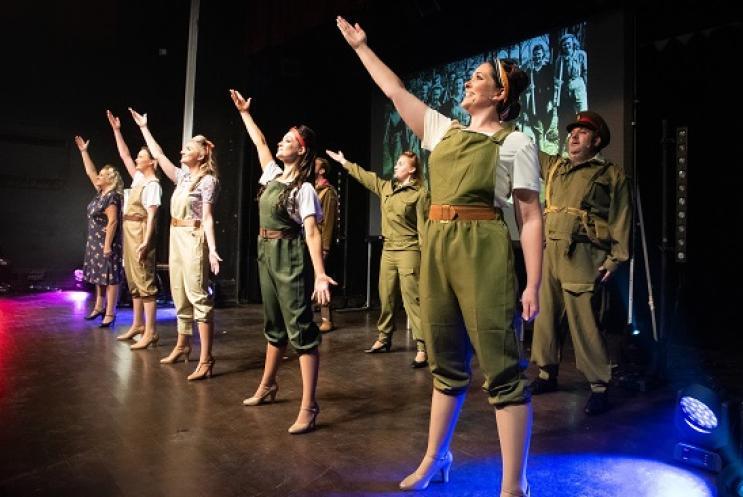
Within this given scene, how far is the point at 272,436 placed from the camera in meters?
2.71

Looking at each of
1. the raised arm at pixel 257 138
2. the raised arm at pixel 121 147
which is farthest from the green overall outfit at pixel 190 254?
the raised arm at pixel 121 147

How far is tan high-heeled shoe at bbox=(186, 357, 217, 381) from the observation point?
3738 millimetres

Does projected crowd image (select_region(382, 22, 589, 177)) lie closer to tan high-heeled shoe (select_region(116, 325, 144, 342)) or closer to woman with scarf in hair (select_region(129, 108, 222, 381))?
woman with scarf in hair (select_region(129, 108, 222, 381))

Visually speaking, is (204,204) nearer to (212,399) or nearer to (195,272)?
(195,272)

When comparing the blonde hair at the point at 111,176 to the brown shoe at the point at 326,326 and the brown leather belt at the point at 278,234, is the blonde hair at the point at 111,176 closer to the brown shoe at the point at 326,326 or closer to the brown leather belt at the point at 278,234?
the brown shoe at the point at 326,326

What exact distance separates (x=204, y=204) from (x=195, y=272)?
48 cm

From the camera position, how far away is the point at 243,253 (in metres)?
8.27

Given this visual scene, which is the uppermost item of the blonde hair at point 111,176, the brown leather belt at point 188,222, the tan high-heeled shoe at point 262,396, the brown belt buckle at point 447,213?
the blonde hair at point 111,176

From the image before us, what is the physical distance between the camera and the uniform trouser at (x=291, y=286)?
2873mm

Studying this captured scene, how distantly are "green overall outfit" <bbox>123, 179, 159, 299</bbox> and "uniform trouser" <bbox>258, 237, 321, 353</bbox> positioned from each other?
208 centimetres

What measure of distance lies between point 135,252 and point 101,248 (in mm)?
1123

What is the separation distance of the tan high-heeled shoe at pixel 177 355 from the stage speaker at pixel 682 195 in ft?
11.6

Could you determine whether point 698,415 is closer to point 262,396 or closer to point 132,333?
point 262,396

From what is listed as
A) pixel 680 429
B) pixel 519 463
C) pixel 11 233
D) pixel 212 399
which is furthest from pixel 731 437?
pixel 11 233
